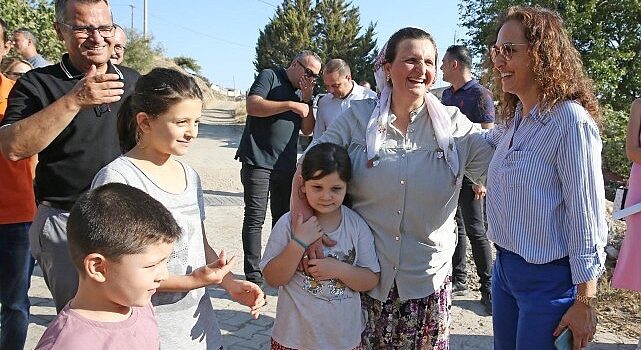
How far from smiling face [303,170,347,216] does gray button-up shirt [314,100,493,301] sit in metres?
0.11

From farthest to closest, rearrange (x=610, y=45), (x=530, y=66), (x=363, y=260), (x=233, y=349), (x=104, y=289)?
1. (x=610, y=45)
2. (x=233, y=349)
3. (x=363, y=260)
4. (x=530, y=66)
5. (x=104, y=289)

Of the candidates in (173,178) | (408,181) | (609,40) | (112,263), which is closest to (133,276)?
(112,263)

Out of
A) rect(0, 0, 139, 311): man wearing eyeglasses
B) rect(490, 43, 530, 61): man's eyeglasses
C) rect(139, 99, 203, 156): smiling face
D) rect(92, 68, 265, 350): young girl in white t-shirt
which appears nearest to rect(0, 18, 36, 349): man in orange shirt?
rect(0, 0, 139, 311): man wearing eyeglasses

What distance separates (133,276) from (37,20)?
12485 millimetres

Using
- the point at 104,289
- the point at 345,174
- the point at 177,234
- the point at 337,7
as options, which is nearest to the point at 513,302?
the point at 345,174

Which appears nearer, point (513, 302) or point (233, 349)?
point (513, 302)

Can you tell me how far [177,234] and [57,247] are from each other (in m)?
0.90

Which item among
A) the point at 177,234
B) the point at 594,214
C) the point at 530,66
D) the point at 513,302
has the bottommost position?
the point at 513,302

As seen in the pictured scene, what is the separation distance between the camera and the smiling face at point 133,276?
1.58 metres

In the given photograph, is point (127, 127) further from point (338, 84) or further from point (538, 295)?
point (338, 84)

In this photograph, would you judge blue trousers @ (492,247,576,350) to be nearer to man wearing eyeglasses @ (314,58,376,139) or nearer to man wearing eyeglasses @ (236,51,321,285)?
man wearing eyeglasses @ (236,51,321,285)

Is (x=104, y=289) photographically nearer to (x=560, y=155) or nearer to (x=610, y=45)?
(x=560, y=155)

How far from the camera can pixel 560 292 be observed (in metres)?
2.06

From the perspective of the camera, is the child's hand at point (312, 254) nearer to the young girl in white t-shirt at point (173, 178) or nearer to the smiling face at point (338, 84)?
the young girl in white t-shirt at point (173, 178)
